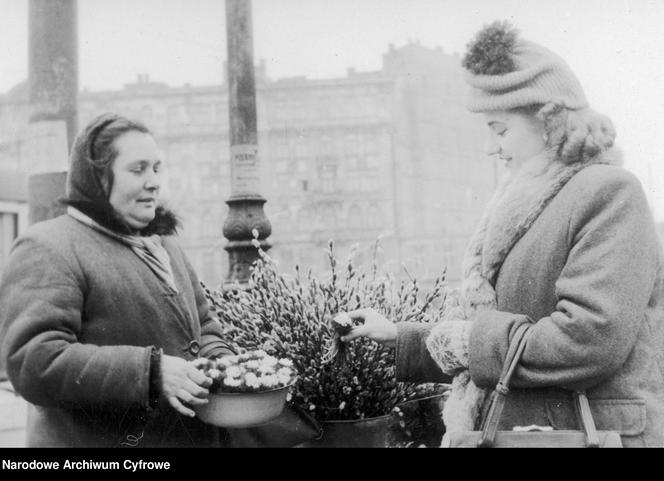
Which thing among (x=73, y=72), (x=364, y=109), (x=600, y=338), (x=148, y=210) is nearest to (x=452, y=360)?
(x=600, y=338)

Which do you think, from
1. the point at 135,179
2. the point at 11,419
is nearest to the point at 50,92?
the point at 135,179

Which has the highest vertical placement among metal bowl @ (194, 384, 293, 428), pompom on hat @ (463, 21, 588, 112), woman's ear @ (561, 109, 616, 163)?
pompom on hat @ (463, 21, 588, 112)

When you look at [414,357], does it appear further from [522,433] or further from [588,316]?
[588,316]

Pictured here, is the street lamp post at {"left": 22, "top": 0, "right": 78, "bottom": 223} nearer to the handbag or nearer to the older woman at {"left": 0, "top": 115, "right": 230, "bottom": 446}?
the older woman at {"left": 0, "top": 115, "right": 230, "bottom": 446}

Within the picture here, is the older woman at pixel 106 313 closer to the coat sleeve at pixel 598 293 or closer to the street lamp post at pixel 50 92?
the coat sleeve at pixel 598 293

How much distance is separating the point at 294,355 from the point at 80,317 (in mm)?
1002

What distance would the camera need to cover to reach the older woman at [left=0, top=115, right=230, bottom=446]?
1748 millimetres

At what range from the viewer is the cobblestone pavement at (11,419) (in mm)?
4750

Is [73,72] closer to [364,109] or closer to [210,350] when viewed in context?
[210,350]

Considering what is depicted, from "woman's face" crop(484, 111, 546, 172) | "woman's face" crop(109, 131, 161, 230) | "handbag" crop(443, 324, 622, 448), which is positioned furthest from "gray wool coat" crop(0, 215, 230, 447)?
"woman's face" crop(484, 111, 546, 172)

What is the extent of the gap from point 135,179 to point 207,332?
0.66 m

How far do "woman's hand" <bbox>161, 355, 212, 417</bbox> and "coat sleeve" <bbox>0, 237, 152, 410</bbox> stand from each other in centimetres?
6
